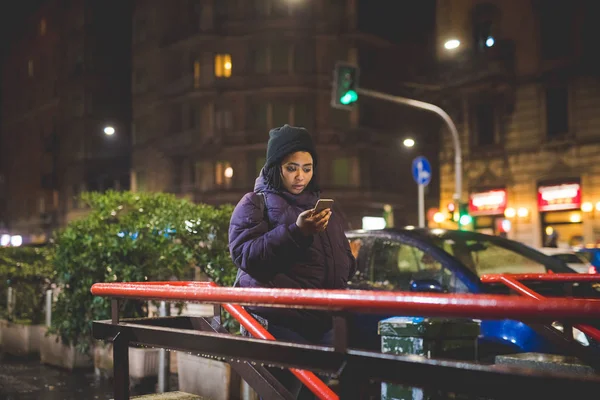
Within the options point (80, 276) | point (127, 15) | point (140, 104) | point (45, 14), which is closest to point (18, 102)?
point (45, 14)

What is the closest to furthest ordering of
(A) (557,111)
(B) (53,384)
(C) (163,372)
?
(C) (163,372), (B) (53,384), (A) (557,111)

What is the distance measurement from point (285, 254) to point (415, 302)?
1.18m

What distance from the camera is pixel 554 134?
1120 inches

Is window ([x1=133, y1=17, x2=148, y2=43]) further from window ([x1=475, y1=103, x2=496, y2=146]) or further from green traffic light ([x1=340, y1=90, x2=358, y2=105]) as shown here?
green traffic light ([x1=340, y1=90, x2=358, y2=105])

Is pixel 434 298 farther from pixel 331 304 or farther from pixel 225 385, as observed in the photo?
pixel 225 385

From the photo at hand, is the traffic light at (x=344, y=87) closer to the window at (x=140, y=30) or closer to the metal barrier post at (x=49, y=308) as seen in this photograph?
the metal barrier post at (x=49, y=308)

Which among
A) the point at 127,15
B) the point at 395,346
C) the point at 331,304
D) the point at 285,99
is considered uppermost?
the point at 127,15

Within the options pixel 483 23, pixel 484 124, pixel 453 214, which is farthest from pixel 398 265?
pixel 483 23

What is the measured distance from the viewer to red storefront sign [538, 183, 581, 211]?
89.1 ft

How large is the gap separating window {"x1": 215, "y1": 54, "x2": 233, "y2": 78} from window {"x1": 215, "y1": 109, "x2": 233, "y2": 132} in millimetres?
2478

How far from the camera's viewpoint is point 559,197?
91.0 ft

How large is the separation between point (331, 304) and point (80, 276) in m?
6.91

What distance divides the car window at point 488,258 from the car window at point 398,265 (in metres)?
0.23

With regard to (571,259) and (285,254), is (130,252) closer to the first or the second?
(285,254)
